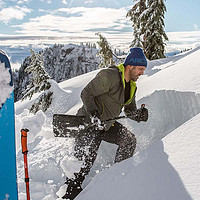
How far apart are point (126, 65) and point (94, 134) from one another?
1.34 metres

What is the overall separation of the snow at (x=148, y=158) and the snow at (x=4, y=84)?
1.57 metres

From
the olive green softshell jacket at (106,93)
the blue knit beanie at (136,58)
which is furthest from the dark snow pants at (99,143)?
the blue knit beanie at (136,58)

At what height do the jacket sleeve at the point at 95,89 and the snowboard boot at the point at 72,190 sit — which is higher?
the jacket sleeve at the point at 95,89

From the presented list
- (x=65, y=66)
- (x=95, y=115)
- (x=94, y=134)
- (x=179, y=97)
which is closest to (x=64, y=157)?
(x=94, y=134)

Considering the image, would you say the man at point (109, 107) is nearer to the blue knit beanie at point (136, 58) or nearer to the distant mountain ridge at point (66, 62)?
the blue knit beanie at point (136, 58)

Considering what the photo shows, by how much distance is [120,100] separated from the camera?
3.82m

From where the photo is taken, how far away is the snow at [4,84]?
9.14ft

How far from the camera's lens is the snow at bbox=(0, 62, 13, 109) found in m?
2.79

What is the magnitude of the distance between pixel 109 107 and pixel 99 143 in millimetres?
684

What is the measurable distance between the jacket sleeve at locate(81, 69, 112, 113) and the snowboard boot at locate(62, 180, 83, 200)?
1322mm

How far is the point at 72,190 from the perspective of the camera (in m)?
3.76

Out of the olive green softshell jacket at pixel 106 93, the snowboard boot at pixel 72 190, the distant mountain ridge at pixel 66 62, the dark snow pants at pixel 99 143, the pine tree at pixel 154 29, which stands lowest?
the distant mountain ridge at pixel 66 62

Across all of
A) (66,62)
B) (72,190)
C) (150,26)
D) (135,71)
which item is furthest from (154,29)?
(66,62)

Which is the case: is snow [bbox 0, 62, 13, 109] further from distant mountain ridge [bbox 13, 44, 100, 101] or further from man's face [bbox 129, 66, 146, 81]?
distant mountain ridge [bbox 13, 44, 100, 101]
